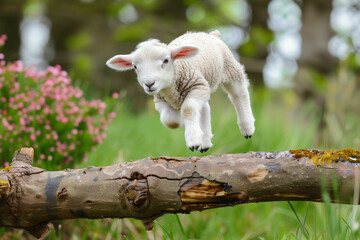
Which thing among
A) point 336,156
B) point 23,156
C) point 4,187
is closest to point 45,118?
point 23,156

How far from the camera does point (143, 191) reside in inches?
76.5

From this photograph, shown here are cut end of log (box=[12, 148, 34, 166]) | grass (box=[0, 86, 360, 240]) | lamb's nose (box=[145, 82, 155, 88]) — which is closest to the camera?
lamb's nose (box=[145, 82, 155, 88])

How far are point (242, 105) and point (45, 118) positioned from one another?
1725 mm

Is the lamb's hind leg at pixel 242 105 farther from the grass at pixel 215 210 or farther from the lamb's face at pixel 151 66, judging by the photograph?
the grass at pixel 215 210

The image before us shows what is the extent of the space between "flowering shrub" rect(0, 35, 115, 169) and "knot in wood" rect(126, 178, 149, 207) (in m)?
1.17

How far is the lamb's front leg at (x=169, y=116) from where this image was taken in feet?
5.89

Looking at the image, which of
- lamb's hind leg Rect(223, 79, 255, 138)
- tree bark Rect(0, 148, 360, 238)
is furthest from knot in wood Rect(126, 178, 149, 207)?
lamb's hind leg Rect(223, 79, 255, 138)

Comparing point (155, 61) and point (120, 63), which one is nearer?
point (155, 61)

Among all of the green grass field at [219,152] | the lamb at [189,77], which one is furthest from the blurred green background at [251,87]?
the lamb at [189,77]

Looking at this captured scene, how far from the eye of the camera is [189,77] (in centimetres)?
172

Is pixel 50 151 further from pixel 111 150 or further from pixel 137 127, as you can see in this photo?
pixel 137 127

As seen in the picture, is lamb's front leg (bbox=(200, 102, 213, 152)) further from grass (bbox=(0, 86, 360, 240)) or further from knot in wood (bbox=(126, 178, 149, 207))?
grass (bbox=(0, 86, 360, 240))

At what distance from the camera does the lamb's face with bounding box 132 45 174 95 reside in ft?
5.05

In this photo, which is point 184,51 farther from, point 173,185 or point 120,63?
point 173,185
